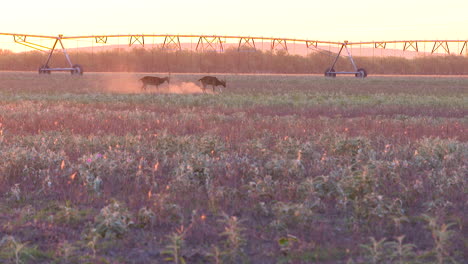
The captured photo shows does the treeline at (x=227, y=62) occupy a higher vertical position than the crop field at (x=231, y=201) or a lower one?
higher

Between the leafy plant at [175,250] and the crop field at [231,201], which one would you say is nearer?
the leafy plant at [175,250]

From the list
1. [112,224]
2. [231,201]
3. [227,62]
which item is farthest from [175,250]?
[227,62]

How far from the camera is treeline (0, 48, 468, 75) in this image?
74188 mm

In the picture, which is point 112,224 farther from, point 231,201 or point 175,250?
point 231,201

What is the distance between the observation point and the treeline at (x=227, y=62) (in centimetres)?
7419

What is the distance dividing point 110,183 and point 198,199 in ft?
5.11

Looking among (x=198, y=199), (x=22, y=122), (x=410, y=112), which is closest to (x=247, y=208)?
(x=198, y=199)

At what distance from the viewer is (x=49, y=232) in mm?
6086

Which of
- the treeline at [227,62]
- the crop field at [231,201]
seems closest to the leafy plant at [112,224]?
the crop field at [231,201]

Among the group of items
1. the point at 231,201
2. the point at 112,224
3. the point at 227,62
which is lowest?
the point at 231,201

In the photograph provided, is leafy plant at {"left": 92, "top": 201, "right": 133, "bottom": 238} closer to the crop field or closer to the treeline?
the crop field

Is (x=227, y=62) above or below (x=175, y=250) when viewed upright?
above

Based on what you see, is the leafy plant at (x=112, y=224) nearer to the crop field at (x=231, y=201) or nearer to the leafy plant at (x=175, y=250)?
the crop field at (x=231, y=201)

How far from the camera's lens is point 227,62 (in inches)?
3091
